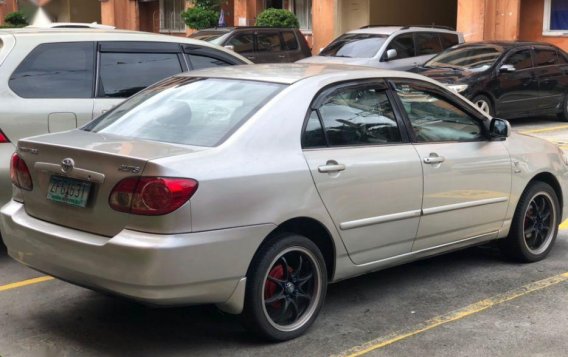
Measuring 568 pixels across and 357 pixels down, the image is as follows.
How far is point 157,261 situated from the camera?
3.80 metres

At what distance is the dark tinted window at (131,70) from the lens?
6.52m

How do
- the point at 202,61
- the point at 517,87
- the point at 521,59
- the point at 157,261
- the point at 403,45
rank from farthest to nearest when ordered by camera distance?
the point at 403,45 < the point at 521,59 < the point at 517,87 < the point at 202,61 < the point at 157,261

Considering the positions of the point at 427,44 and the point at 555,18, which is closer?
the point at 427,44

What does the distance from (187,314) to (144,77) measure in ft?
8.74

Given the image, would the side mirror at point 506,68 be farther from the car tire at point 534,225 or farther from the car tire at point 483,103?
the car tire at point 534,225

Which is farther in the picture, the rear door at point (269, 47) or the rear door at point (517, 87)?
the rear door at point (269, 47)

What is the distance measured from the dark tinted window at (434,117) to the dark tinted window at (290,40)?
13.5 m

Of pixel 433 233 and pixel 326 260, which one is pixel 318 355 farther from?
pixel 433 233

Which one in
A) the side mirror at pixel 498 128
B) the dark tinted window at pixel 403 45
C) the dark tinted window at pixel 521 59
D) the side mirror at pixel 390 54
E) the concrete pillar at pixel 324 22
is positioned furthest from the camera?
the concrete pillar at pixel 324 22

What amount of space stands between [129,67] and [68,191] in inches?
106

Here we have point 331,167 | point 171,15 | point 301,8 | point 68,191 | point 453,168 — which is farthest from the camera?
point 171,15

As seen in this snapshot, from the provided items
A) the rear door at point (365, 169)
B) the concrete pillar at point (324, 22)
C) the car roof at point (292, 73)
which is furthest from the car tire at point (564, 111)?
the rear door at point (365, 169)

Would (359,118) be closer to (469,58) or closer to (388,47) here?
(469,58)

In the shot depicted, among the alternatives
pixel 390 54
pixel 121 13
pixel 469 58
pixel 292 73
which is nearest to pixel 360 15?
pixel 390 54
